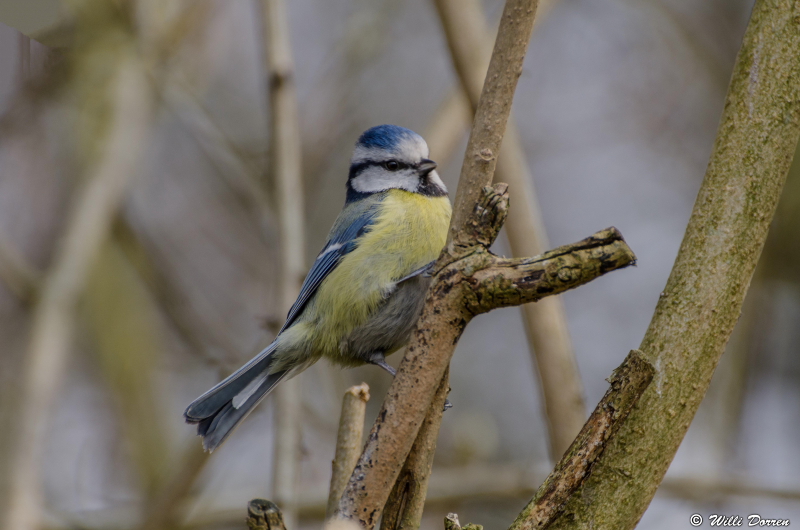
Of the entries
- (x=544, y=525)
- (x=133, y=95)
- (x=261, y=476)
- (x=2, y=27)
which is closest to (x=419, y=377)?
(x=544, y=525)

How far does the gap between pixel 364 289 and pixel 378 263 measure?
110 mm

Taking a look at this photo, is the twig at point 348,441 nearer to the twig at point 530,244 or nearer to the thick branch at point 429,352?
the thick branch at point 429,352

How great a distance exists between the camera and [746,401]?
408 cm

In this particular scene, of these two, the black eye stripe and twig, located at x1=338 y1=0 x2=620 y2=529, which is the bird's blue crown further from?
twig, located at x1=338 y1=0 x2=620 y2=529

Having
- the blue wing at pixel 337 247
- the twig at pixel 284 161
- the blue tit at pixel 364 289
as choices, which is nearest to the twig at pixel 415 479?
the blue tit at pixel 364 289

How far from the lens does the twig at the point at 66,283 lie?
115 inches

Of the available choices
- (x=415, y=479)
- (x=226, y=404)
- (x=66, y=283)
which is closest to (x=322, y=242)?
(x=66, y=283)

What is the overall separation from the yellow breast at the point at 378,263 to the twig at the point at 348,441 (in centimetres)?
43

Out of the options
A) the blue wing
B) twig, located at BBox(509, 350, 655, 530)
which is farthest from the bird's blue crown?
twig, located at BBox(509, 350, 655, 530)

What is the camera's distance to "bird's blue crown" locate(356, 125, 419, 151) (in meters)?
2.69

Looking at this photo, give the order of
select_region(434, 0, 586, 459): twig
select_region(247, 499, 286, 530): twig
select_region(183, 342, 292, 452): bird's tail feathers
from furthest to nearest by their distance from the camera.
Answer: select_region(434, 0, 586, 459): twig, select_region(183, 342, 292, 452): bird's tail feathers, select_region(247, 499, 286, 530): twig

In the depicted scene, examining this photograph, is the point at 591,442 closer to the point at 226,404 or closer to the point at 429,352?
the point at 429,352

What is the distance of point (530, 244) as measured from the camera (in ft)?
8.46

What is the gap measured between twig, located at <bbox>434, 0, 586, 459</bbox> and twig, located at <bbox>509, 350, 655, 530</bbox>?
114cm
